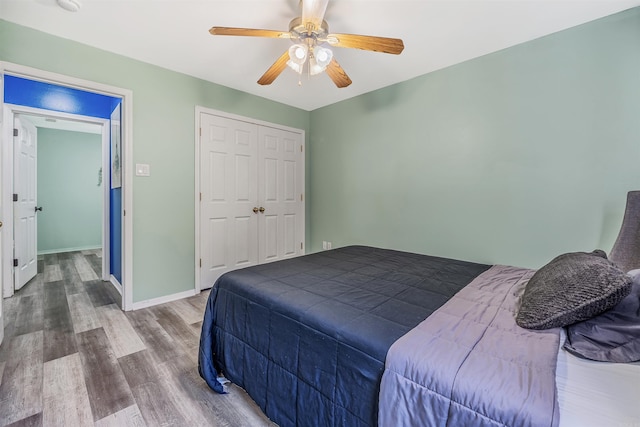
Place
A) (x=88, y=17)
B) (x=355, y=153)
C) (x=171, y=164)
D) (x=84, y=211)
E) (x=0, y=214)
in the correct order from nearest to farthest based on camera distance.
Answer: (x=0, y=214) → (x=88, y=17) → (x=171, y=164) → (x=355, y=153) → (x=84, y=211)

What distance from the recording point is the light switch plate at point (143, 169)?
2565mm

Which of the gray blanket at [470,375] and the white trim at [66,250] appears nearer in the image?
the gray blanket at [470,375]

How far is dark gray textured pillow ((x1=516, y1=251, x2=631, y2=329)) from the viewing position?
860mm

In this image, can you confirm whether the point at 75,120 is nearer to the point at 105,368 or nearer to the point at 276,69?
the point at 276,69

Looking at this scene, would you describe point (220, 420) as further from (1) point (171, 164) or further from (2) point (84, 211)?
(2) point (84, 211)

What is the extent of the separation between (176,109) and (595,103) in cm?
366

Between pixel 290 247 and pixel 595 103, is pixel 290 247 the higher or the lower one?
the lower one

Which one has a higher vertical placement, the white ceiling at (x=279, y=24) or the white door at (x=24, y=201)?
the white ceiling at (x=279, y=24)

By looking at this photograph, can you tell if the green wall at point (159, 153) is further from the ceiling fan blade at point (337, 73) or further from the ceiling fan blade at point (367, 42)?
Result: the ceiling fan blade at point (367, 42)

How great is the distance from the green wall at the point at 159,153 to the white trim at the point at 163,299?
4 centimetres

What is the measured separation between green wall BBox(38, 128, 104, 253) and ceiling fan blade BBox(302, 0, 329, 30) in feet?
19.7

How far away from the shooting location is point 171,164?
2.79 meters

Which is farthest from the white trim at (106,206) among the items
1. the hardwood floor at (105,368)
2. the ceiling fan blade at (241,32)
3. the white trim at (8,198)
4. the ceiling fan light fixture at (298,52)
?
the ceiling fan light fixture at (298,52)

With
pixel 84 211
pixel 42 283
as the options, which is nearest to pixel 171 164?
A: pixel 42 283
